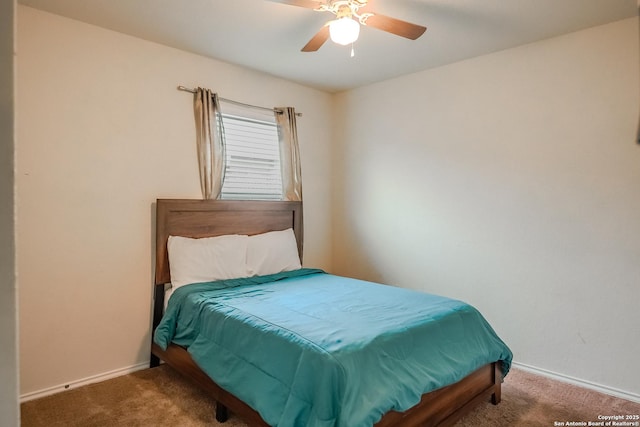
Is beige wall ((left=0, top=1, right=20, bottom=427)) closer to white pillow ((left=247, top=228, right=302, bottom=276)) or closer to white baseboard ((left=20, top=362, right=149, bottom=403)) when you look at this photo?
white baseboard ((left=20, top=362, right=149, bottom=403))

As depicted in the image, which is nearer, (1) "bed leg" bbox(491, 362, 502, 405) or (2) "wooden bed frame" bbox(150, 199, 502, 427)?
(2) "wooden bed frame" bbox(150, 199, 502, 427)

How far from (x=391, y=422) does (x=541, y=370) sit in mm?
1761

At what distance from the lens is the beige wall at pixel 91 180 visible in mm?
2445

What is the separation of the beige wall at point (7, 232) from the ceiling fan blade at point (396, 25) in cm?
183

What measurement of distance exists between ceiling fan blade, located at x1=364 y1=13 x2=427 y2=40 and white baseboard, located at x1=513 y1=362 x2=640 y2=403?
2.54 m

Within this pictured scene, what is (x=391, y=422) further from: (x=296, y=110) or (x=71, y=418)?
(x=296, y=110)

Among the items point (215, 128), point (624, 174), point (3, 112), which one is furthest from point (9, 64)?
point (624, 174)

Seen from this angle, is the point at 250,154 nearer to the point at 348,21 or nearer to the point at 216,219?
the point at 216,219

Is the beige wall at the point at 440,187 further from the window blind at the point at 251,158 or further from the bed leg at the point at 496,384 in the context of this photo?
the bed leg at the point at 496,384

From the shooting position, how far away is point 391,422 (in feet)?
5.64

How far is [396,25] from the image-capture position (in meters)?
2.13

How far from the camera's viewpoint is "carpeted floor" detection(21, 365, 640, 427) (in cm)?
218

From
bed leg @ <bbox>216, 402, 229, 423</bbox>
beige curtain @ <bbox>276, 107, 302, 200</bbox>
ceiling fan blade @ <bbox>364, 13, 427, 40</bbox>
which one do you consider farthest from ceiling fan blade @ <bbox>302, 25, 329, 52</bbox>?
bed leg @ <bbox>216, 402, 229, 423</bbox>

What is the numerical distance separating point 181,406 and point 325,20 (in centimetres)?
262
